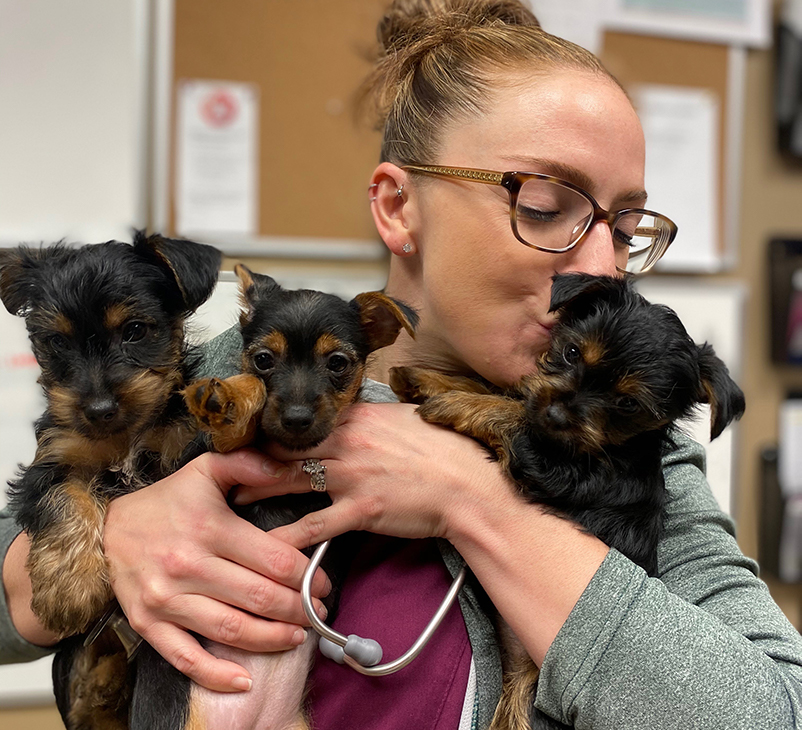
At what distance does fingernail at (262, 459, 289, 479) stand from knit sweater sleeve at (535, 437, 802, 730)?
1.71 ft

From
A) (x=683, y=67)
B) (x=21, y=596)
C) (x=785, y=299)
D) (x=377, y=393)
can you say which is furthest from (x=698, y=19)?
(x=21, y=596)

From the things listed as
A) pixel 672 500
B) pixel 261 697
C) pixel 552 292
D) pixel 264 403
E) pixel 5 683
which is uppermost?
pixel 552 292

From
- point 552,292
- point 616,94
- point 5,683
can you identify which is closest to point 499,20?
point 616,94

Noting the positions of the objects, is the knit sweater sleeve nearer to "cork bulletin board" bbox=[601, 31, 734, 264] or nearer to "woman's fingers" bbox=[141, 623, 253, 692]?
"woman's fingers" bbox=[141, 623, 253, 692]

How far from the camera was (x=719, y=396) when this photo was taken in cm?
121

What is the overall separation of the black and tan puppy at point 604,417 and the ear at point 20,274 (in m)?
0.80

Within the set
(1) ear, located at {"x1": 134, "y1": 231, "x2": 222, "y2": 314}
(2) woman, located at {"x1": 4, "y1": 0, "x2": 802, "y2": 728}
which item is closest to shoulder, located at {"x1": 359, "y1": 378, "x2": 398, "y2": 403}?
(2) woman, located at {"x1": 4, "y1": 0, "x2": 802, "y2": 728}

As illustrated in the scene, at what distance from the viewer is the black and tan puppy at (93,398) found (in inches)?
46.7

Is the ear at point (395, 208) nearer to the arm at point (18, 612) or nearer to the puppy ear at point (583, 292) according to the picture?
the puppy ear at point (583, 292)

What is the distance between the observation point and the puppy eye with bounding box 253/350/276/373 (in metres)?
1.21

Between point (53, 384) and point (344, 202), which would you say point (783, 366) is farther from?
point (53, 384)

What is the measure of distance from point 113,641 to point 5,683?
4.88ft

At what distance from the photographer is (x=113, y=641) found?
4.41 feet

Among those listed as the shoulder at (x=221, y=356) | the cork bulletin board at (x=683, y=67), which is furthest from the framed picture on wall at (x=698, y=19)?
the shoulder at (x=221, y=356)
